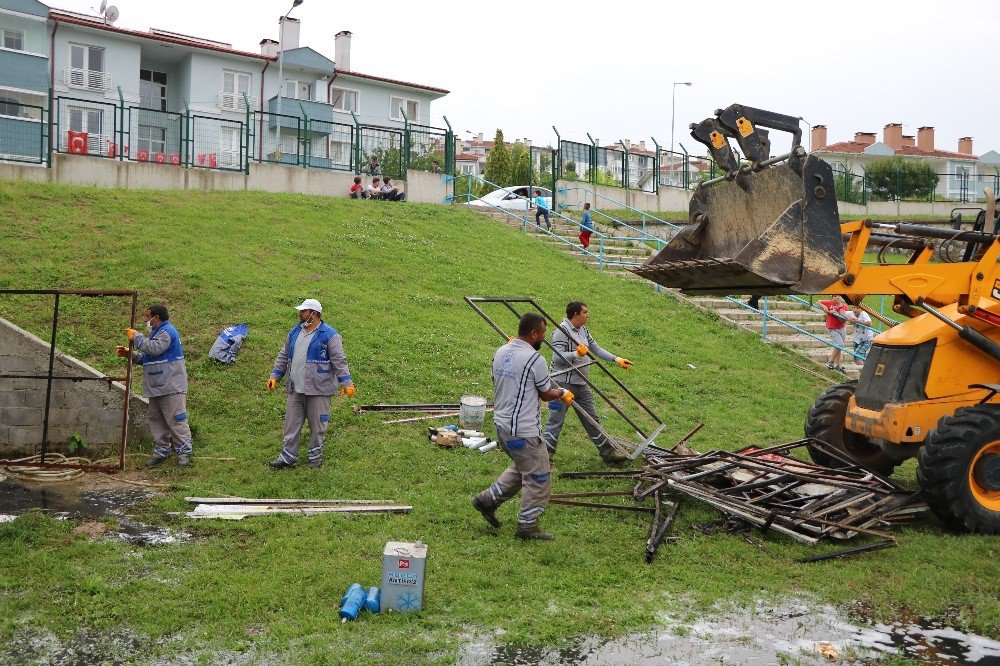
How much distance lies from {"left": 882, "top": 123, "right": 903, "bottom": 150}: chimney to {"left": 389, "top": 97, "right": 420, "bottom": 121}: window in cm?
3012

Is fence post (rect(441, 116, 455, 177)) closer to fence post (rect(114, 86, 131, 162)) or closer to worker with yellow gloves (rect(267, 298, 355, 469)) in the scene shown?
fence post (rect(114, 86, 131, 162))

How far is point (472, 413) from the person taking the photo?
1068 cm

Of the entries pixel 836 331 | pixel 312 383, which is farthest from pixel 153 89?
pixel 312 383

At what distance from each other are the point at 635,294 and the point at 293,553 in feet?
39.7

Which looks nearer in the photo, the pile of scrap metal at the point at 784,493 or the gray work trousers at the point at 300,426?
the pile of scrap metal at the point at 784,493

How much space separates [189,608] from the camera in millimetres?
5770

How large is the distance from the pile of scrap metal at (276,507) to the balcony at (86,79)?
114 feet

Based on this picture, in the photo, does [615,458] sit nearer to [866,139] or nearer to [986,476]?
[986,476]

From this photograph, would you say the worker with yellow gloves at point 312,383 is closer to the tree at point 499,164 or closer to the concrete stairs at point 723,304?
the concrete stairs at point 723,304

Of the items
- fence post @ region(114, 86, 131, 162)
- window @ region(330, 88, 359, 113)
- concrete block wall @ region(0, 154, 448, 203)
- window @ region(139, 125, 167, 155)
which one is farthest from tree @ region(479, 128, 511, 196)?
fence post @ region(114, 86, 131, 162)

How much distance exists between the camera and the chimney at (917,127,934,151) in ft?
187

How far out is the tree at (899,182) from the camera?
3609 centimetres

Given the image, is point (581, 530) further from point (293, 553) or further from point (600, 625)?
point (293, 553)

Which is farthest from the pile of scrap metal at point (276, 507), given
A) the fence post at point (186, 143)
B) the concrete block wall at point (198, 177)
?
the fence post at point (186, 143)
